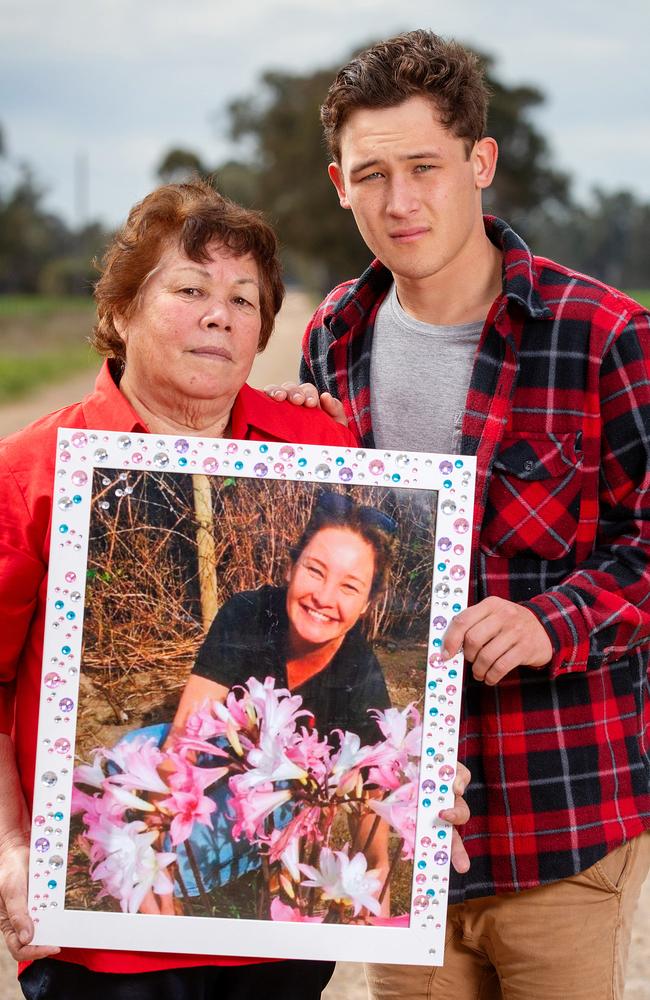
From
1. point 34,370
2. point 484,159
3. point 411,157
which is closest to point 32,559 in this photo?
point 411,157

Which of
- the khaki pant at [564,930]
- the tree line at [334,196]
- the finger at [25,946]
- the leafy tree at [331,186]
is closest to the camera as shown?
the finger at [25,946]

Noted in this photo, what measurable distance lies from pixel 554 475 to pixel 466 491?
458 millimetres

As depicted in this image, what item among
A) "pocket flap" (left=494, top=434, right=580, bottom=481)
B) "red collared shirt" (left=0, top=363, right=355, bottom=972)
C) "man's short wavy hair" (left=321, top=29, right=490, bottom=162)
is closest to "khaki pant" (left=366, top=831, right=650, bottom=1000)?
"red collared shirt" (left=0, top=363, right=355, bottom=972)

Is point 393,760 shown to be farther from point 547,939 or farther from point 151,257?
point 151,257

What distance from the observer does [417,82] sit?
257 centimetres

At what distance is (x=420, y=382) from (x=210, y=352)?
66 centimetres

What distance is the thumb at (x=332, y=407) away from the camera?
103 inches

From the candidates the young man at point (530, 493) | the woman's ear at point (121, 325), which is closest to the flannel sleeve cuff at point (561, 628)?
the young man at point (530, 493)

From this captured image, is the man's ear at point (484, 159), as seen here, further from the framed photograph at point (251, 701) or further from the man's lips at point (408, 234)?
the framed photograph at point (251, 701)

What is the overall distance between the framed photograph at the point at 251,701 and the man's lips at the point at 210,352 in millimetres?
217

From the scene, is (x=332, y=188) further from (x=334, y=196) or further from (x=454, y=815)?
(x=454, y=815)

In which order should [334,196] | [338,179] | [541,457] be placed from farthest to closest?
[334,196] → [338,179] → [541,457]

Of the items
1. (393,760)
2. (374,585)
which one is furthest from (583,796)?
(374,585)

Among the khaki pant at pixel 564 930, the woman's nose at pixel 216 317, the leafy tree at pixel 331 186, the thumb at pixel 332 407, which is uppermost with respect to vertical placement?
the leafy tree at pixel 331 186
